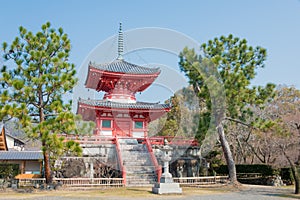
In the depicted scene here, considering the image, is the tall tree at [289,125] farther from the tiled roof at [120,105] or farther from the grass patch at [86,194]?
the tiled roof at [120,105]

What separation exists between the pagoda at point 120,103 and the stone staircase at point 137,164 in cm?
252

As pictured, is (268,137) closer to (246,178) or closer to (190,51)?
(246,178)

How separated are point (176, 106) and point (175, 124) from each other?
322 cm

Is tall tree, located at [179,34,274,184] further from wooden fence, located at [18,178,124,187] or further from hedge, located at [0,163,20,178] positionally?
hedge, located at [0,163,20,178]

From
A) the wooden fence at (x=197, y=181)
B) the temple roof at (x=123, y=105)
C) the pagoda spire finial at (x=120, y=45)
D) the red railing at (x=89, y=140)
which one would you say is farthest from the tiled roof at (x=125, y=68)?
the wooden fence at (x=197, y=181)

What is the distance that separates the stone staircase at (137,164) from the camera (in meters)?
15.3

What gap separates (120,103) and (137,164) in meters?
6.31

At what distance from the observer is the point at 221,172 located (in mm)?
22750

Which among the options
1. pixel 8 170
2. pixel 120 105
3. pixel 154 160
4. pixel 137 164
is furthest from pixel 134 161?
→ pixel 8 170

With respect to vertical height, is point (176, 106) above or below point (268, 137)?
above

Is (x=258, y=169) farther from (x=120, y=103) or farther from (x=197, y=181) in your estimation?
(x=120, y=103)

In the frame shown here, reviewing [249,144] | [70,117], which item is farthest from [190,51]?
[249,144]

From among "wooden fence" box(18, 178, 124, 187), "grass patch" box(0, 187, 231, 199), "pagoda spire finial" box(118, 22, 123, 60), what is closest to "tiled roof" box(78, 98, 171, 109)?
"pagoda spire finial" box(118, 22, 123, 60)

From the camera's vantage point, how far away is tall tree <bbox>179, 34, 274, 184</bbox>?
602 inches
